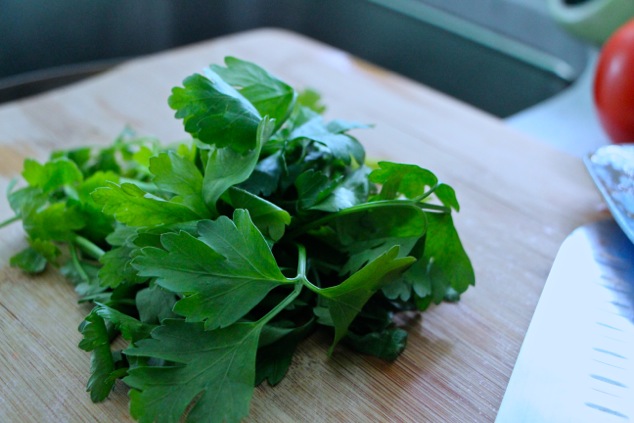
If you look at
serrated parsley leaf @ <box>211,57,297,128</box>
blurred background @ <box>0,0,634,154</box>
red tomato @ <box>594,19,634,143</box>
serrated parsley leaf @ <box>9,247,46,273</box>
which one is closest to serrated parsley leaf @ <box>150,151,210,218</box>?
serrated parsley leaf @ <box>211,57,297,128</box>

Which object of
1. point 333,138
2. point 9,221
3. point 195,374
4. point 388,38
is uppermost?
point 333,138

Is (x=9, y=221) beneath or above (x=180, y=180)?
beneath

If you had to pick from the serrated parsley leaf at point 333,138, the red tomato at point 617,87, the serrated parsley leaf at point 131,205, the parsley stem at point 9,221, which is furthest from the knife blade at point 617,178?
the parsley stem at point 9,221

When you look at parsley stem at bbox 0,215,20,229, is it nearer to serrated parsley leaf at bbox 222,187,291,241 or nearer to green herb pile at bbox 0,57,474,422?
green herb pile at bbox 0,57,474,422

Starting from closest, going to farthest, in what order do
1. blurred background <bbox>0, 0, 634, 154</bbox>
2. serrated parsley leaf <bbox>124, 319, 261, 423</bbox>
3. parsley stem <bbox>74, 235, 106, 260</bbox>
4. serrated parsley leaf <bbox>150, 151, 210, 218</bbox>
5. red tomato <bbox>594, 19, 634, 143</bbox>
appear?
serrated parsley leaf <bbox>124, 319, 261, 423</bbox>
serrated parsley leaf <bbox>150, 151, 210, 218</bbox>
parsley stem <bbox>74, 235, 106, 260</bbox>
red tomato <bbox>594, 19, 634, 143</bbox>
blurred background <bbox>0, 0, 634, 154</bbox>

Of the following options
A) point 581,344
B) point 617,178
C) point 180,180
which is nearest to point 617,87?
point 617,178

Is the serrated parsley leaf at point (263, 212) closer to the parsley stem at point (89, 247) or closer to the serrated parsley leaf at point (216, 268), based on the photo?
the serrated parsley leaf at point (216, 268)

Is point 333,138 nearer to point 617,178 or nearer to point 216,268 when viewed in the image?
point 216,268

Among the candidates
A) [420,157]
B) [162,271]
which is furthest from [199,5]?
[162,271]
